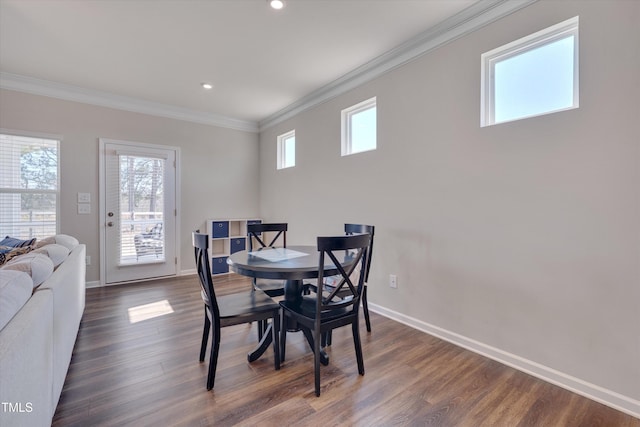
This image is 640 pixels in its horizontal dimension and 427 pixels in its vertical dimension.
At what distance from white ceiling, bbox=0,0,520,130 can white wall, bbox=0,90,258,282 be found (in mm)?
399

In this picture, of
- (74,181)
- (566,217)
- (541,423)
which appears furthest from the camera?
(74,181)

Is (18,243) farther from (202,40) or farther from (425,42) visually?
(425,42)

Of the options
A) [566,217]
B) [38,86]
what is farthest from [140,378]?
[38,86]

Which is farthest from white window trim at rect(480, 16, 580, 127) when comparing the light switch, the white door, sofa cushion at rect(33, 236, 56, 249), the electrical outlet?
the light switch

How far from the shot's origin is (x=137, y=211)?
4184mm

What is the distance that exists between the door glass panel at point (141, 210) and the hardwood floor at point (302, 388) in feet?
5.95

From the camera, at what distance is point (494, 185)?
215 cm

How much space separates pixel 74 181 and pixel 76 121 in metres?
0.78

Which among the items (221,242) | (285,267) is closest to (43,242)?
(285,267)

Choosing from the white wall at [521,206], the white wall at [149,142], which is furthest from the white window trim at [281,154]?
the white wall at [521,206]

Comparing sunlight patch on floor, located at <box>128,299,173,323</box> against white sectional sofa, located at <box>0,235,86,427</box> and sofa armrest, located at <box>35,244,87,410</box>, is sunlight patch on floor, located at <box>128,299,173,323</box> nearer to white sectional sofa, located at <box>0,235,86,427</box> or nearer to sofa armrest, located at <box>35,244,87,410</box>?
sofa armrest, located at <box>35,244,87,410</box>

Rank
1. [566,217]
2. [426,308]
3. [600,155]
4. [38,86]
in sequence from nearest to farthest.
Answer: [600,155] → [566,217] → [426,308] → [38,86]

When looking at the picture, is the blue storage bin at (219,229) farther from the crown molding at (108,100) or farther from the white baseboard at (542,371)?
the white baseboard at (542,371)

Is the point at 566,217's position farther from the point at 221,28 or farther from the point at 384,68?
the point at 221,28
